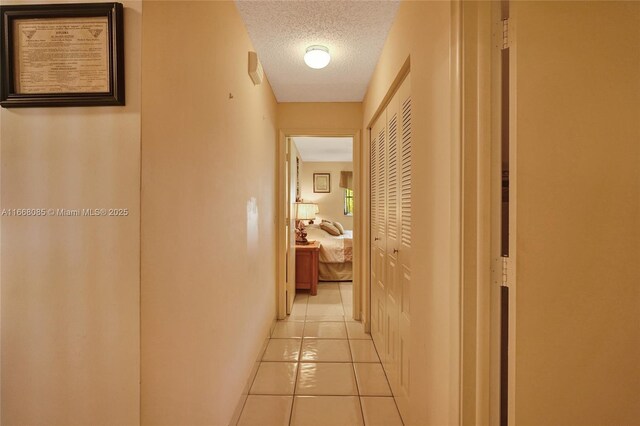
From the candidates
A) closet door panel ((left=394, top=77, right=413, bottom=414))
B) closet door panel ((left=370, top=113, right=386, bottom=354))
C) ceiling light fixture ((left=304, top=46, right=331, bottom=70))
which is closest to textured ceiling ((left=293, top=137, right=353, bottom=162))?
closet door panel ((left=370, top=113, right=386, bottom=354))

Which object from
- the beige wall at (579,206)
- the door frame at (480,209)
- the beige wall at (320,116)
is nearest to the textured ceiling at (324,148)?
the beige wall at (320,116)

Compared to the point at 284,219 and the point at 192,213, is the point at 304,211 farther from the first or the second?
the point at 192,213

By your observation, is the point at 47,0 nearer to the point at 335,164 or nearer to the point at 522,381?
the point at 522,381

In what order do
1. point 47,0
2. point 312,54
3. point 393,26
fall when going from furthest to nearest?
point 312,54, point 393,26, point 47,0

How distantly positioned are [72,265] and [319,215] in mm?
6567

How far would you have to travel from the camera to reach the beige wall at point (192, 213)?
42.2 inches

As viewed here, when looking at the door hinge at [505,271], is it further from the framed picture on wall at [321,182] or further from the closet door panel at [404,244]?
the framed picture on wall at [321,182]

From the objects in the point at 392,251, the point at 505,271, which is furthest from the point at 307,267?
the point at 505,271

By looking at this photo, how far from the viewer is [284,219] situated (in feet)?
10.4

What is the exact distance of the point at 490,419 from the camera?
96 centimetres

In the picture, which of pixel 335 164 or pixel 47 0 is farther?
pixel 335 164

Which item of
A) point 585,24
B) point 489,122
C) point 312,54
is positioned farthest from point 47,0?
point 585,24

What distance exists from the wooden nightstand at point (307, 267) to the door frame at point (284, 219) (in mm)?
883

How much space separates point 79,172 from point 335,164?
680 cm
